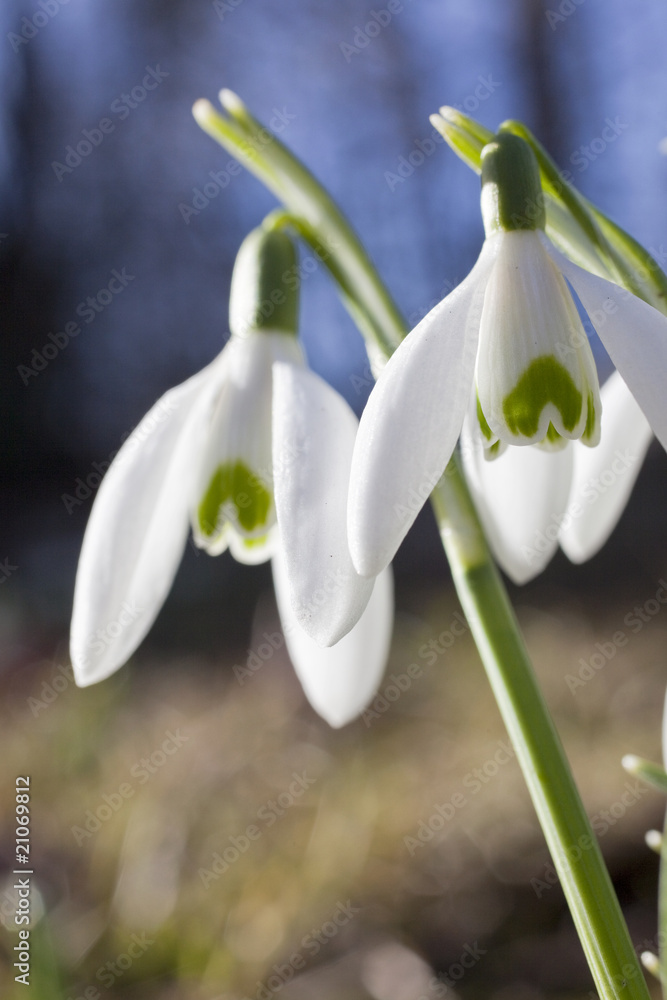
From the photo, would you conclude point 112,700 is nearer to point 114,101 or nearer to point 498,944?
point 498,944

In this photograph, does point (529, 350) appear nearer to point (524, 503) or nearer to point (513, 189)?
point (513, 189)

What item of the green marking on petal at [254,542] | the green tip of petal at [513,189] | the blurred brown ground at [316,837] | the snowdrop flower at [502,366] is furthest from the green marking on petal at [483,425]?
the blurred brown ground at [316,837]

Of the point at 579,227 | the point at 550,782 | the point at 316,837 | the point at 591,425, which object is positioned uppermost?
Answer: the point at 579,227

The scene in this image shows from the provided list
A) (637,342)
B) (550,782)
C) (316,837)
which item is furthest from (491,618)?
(316,837)

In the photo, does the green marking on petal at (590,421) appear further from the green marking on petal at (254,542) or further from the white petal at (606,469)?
the green marking on petal at (254,542)

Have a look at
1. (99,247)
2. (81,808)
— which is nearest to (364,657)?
(81,808)

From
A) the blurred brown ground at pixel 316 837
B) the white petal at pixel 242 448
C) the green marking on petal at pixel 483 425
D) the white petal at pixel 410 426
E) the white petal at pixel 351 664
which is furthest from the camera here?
the blurred brown ground at pixel 316 837
